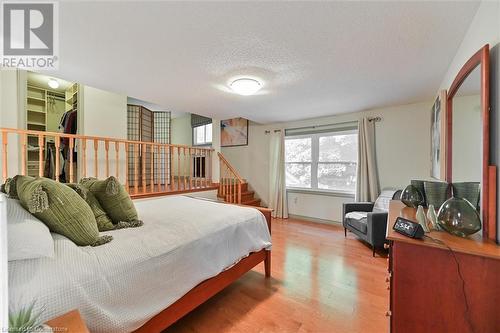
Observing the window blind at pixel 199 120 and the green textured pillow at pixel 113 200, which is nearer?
the green textured pillow at pixel 113 200

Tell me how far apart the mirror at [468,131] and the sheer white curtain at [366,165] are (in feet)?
6.91

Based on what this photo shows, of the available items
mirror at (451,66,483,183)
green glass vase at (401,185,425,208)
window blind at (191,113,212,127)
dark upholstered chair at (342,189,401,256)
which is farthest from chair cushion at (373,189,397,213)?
window blind at (191,113,212,127)

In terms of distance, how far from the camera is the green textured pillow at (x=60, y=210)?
110cm

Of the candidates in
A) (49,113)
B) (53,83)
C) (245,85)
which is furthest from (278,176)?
(49,113)

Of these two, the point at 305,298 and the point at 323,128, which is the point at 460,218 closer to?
the point at 305,298

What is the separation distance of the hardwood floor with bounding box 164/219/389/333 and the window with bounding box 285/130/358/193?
161 centimetres

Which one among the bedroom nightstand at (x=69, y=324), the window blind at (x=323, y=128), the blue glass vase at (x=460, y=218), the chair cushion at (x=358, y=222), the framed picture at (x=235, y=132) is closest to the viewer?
the bedroom nightstand at (x=69, y=324)

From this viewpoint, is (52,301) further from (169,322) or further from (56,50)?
(56,50)

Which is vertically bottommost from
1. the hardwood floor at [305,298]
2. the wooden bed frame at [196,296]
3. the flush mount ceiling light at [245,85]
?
the hardwood floor at [305,298]

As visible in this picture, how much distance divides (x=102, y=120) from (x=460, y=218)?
4.54 meters

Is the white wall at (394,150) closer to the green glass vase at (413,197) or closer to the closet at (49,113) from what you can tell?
the green glass vase at (413,197)

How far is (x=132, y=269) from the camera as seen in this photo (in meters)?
1.09

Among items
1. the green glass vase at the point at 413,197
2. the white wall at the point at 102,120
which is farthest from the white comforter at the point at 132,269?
the white wall at the point at 102,120

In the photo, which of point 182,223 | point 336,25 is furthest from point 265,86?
point 182,223
